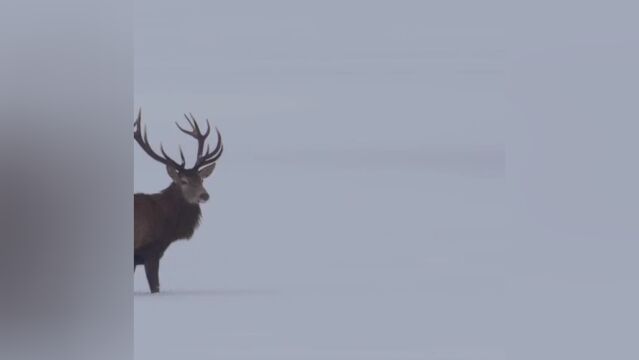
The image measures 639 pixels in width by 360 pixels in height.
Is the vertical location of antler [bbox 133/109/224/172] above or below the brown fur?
above

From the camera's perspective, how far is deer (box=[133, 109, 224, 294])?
13.2 feet

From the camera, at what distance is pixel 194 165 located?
4.03 meters

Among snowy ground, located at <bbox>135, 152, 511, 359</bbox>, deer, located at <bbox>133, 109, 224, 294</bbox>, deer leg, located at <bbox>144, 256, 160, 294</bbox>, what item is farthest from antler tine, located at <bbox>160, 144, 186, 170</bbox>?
deer leg, located at <bbox>144, 256, 160, 294</bbox>

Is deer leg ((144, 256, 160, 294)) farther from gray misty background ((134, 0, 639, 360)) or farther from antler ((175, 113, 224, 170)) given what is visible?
antler ((175, 113, 224, 170))

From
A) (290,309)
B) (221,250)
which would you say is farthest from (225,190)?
(290,309)

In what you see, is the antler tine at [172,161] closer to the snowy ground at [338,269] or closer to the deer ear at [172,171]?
the deer ear at [172,171]

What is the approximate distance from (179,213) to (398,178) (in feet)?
2.50

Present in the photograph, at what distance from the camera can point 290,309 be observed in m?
4.00

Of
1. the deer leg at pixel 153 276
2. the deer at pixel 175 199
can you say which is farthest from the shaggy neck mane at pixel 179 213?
the deer leg at pixel 153 276

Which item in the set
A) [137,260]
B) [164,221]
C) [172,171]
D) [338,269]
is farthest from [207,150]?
[338,269]

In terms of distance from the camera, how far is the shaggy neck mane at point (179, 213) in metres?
4.02

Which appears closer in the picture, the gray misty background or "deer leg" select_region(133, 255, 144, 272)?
the gray misty background

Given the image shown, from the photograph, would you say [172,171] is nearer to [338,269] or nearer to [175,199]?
[175,199]

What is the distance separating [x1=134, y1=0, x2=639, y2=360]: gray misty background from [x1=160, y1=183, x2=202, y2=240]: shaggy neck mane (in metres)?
0.04
